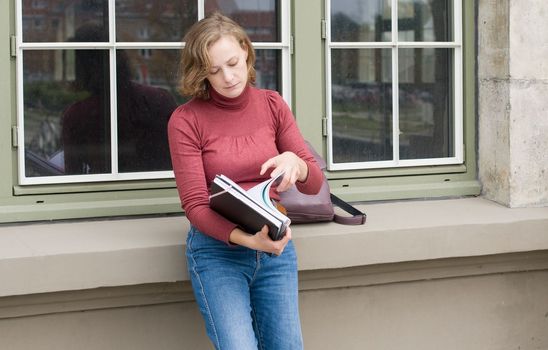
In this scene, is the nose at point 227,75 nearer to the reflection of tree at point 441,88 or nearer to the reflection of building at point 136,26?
the reflection of building at point 136,26

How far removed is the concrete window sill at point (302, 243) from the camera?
3490mm

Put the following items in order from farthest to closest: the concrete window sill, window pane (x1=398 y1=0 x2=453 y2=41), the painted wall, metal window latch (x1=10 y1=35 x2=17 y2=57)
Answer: window pane (x1=398 y1=0 x2=453 y2=41) → metal window latch (x1=10 y1=35 x2=17 y2=57) → the painted wall → the concrete window sill

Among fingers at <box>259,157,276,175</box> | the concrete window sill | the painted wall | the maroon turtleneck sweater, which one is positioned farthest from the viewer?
the painted wall

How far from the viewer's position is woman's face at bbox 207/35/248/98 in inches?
126

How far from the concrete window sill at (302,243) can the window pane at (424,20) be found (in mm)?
738

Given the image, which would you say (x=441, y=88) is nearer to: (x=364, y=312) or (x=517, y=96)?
(x=517, y=96)

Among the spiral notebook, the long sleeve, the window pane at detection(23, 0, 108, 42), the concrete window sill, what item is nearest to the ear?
the long sleeve

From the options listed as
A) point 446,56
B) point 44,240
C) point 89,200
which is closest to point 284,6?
point 446,56

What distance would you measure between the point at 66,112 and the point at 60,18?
37 centimetres

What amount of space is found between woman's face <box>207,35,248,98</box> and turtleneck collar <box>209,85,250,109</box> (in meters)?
0.04

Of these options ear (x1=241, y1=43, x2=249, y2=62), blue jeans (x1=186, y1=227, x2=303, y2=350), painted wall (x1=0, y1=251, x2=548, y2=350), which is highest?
ear (x1=241, y1=43, x2=249, y2=62)

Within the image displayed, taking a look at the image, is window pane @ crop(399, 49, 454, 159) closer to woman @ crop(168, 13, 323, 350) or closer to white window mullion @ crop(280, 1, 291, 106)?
white window mullion @ crop(280, 1, 291, 106)

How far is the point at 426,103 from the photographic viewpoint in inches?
177

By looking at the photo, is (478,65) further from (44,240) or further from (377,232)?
(44,240)
